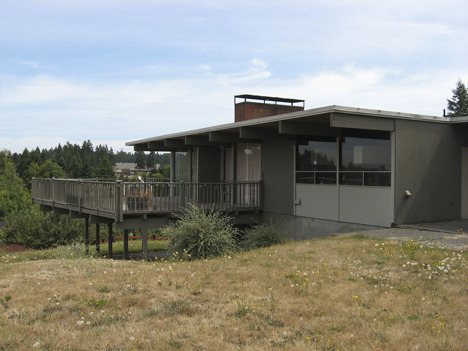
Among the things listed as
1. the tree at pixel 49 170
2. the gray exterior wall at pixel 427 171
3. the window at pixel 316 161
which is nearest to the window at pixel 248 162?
the window at pixel 316 161

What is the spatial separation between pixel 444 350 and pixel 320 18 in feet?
32.0

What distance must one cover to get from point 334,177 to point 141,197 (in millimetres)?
5844

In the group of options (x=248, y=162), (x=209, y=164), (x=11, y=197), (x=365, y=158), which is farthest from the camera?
(x=11, y=197)

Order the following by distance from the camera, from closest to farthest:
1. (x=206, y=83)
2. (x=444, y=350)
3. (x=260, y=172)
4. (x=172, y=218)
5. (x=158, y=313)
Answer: (x=444, y=350) → (x=158, y=313) → (x=172, y=218) → (x=260, y=172) → (x=206, y=83)

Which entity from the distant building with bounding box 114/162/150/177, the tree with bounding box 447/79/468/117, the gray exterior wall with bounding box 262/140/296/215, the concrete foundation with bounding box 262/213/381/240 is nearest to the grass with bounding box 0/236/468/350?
the concrete foundation with bounding box 262/213/381/240

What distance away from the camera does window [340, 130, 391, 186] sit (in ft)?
38.8

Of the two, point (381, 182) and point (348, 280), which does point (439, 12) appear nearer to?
point (381, 182)

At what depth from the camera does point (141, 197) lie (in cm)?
1395

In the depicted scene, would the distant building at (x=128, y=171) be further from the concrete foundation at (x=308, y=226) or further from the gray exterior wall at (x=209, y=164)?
the concrete foundation at (x=308, y=226)

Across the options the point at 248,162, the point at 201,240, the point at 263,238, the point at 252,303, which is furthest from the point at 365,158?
the point at 252,303

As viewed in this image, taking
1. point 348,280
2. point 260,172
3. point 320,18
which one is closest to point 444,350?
point 348,280

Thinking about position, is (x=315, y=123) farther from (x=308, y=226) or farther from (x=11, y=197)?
(x=11, y=197)

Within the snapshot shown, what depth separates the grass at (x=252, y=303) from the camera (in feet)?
16.0

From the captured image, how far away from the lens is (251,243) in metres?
13.5
